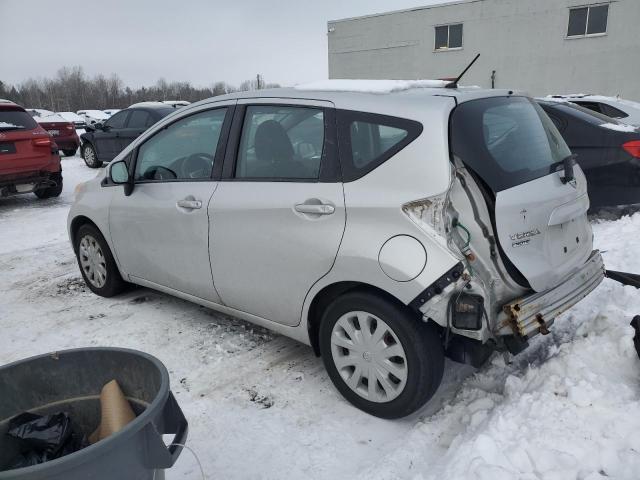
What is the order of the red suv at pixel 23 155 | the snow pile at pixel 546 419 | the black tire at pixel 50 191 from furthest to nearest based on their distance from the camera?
the black tire at pixel 50 191
the red suv at pixel 23 155
the snow pile at pixel 546 419

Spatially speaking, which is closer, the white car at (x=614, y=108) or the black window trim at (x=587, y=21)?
the white car at (x=614, y=108)

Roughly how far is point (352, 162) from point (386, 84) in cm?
63

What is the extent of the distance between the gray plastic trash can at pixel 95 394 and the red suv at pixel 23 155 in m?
7.28

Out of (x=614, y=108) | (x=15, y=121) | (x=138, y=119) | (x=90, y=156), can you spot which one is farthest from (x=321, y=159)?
(x=90, y=156)

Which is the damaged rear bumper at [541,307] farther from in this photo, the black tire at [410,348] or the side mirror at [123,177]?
the side mirror at [123,177]

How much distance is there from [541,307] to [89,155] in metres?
13.4

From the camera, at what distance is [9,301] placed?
4.73 metres

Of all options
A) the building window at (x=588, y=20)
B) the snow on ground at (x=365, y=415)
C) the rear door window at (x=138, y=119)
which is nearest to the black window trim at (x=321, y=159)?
the snow on ground at (x=365, y=415)

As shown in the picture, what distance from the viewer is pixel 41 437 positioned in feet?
5.93

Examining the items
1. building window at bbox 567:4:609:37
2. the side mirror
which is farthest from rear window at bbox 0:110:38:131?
building window at bbox 567:4:609:37

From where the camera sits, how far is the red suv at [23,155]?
8.05m

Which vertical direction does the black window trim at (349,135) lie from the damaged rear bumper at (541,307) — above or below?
above

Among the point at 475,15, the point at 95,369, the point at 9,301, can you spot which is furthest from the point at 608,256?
the point at 475,15

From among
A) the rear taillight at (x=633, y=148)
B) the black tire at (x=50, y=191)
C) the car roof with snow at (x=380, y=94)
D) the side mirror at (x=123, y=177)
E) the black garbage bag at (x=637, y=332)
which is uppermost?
the car roof with snow at (x=380, y=94)
